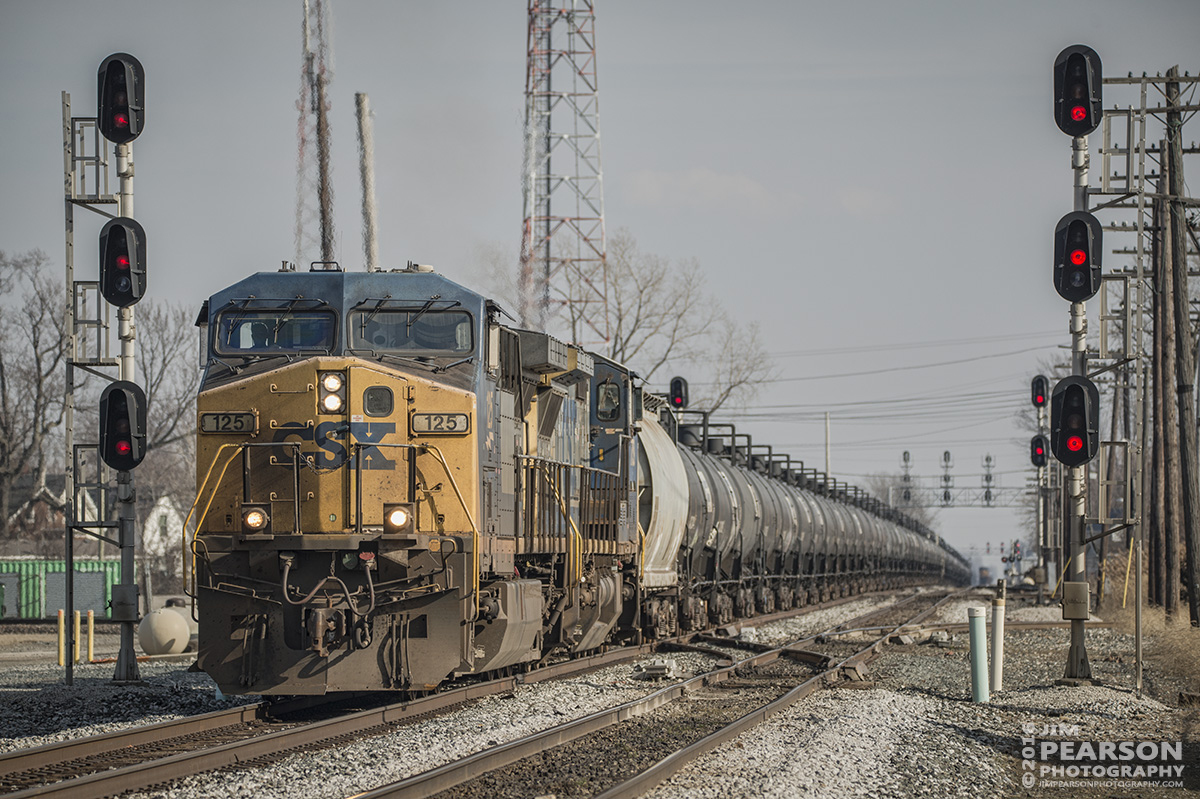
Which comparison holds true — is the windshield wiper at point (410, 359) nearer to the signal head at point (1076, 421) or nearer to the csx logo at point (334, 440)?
the csx logo at point (334, 440)

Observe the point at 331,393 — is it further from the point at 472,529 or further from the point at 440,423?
the point at 472,529

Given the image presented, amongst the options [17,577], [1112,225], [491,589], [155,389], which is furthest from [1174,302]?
[155,389]

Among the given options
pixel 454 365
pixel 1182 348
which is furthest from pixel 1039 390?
pixel 454 365

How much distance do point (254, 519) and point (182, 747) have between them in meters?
2.08

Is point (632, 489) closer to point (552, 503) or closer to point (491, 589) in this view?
point (552, 503)

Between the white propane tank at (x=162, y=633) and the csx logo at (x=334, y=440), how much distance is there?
11840mm

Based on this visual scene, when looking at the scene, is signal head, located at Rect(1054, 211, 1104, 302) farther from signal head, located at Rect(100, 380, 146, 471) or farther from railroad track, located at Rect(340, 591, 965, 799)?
signal head, located at Rect(100, 380, 146, 471)

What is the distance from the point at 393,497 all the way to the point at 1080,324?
9.23 metres

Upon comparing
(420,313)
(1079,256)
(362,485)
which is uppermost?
(1079,256)

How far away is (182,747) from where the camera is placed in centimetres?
1052

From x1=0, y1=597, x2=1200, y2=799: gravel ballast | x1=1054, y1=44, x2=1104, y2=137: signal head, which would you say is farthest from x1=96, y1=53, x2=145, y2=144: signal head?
x1=1054, y1=44, x2=1104, y2=137: signal head

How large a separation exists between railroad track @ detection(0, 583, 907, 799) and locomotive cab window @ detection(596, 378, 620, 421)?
6.74 m

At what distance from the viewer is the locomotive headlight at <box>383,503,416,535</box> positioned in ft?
37.7

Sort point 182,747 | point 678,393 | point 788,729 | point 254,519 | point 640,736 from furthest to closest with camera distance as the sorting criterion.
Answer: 1. point 678,393
2. point 788,729
3. point 254,519
4. point 640,736
5. point 182,747
